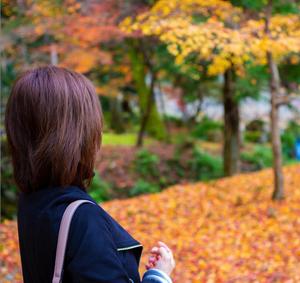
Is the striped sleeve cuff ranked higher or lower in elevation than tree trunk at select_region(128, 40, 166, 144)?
higher

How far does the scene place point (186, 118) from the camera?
2231 centimetres

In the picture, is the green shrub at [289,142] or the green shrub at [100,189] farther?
the green shrub at [289,142]

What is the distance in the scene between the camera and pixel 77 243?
52.7 inches

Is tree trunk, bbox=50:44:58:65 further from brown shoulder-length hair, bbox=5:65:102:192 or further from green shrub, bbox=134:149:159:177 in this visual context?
brown shoulder-length hair, bbox=5:65:102:192

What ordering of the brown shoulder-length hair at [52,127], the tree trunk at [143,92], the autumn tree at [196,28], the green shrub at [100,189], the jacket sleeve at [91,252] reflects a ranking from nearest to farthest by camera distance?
the jacket sleeve at [91,252] < the brown shoulder-length hair at [52,127] < the autumn tree at [196,28] < the green shrub at [100,189] < the tree trunk at [143,92]

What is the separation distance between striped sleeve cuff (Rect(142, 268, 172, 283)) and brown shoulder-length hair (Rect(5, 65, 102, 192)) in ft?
1.27

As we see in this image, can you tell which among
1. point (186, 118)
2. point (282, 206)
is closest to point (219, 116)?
point (186, 118)

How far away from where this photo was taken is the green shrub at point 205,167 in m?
14.8

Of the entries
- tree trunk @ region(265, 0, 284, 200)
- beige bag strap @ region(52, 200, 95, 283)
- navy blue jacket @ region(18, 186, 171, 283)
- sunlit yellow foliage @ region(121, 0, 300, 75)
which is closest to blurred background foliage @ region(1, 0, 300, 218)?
sunlit yellow foliage @ region(121, 0, 300, 75)

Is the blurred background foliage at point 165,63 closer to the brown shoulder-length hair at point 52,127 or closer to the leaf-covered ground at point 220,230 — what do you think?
the leaf-covered ground at point 220,230

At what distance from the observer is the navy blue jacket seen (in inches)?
52.4

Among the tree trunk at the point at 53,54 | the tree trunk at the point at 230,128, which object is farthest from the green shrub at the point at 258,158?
the tree trunk at the point at 53,54

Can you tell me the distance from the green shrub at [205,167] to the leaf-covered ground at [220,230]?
5.12 meters

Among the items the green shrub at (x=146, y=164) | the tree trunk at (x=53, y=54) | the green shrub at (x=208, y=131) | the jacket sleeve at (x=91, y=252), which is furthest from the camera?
the green shrub at (x=208, y=131)
